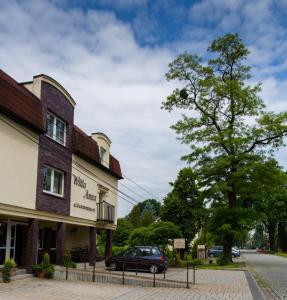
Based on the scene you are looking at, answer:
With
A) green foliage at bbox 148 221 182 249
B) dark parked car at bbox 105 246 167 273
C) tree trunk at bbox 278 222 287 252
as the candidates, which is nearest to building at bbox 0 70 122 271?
dark parked car at bbox 105 246 167 273

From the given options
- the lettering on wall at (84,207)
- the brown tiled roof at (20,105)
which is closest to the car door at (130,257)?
the lettering on wall at (84,207)

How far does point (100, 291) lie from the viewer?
16.2m

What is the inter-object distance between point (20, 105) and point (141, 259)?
11951mm

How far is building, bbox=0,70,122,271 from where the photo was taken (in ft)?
60.5

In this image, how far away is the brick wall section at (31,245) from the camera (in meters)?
20.1

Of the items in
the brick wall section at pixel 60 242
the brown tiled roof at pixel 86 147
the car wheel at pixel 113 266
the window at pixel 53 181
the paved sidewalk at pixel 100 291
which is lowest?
the paved sidewalk at pixel 100 291

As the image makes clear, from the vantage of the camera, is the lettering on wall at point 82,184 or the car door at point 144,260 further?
the car door at point 144,260

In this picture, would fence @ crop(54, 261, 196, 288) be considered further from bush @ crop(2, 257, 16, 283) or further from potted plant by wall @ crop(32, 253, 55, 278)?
bush @ crop(2, 257, 16, 283)

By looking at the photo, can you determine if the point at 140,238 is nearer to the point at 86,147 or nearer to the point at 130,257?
the point at 130,257

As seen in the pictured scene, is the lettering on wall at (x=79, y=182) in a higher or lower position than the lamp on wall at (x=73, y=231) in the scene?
higher

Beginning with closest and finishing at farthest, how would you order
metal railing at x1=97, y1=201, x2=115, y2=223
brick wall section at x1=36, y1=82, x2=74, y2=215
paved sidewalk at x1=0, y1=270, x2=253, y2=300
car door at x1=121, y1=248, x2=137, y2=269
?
paved sidewalk at x1=0, y1=270, x2=253, y2=300 < brick wall section at x1=36, y1=82, x2=74, y2=215 < car door at x1=121, y1=248, x2=137, y2=269 < metal railing at x1=97, y1=201, x2=115, y2=223

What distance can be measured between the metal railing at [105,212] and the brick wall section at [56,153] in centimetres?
501

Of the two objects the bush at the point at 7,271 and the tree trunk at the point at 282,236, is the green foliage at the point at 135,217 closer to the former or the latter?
the tree trunk at the point at 282,236

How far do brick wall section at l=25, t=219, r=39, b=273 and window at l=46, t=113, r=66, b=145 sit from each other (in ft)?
14.3
